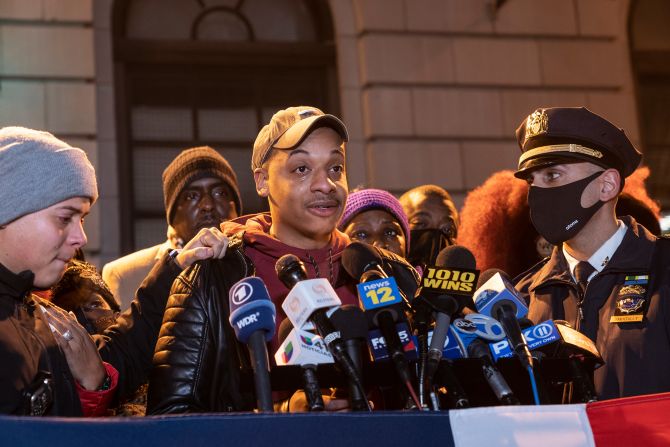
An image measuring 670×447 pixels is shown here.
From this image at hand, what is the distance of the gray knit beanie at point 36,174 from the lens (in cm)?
289

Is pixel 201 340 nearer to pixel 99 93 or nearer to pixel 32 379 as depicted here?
pixel 32 379

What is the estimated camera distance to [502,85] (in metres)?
10.4

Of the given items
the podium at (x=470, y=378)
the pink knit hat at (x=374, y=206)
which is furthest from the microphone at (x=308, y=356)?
the pink knit hat at (x=374, y=206)

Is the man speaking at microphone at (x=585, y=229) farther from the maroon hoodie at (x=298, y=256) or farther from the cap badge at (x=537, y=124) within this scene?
the maroon hoodie at (x=298, y=256)

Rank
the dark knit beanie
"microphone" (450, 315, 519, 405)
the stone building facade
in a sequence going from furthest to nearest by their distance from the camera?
the stone building facade → the dark knit beanie → "microphone" (450, 315, 519, 405)

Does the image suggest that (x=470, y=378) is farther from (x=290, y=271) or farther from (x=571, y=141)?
(x=571, y=141)

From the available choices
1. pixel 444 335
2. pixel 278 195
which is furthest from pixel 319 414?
pixel 278 195

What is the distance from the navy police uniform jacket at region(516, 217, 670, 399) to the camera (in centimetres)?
352

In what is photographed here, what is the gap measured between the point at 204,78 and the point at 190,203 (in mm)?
4564

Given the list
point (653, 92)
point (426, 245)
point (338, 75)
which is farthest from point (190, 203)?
point (653, 92)

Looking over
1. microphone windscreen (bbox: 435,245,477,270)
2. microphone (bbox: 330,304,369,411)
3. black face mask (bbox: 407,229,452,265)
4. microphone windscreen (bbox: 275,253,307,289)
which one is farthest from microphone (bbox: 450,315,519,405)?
black face mask (bbox: 407,229,452,265)

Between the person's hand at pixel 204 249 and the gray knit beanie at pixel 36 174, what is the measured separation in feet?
1.54

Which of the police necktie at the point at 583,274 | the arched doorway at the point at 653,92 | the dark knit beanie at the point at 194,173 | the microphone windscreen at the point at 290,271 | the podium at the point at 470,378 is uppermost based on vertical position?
the arched doorway at the point at 653,92

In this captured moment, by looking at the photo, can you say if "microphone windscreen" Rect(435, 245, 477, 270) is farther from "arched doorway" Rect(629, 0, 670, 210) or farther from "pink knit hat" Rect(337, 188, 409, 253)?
"arched doorway" Rect(629, 0, 670, 210)
